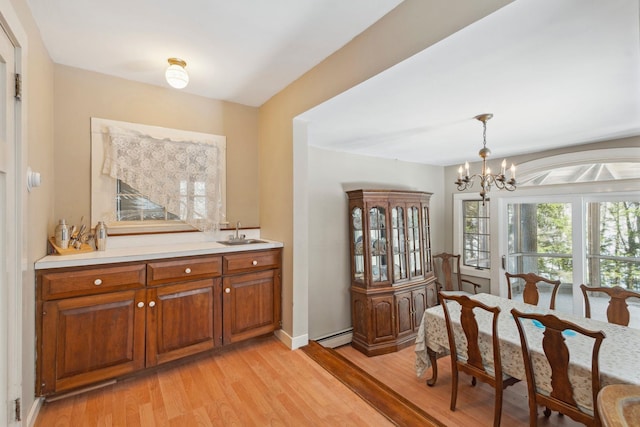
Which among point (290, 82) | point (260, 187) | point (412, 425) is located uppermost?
point (290, 82)

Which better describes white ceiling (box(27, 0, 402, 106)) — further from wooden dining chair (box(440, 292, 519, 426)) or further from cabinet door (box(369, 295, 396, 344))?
cabinet door (box(369, 295, 396, 344))

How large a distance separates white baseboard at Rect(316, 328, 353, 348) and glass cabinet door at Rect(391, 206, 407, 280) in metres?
1.04

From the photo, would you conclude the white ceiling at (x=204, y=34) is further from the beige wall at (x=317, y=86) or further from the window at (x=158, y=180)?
the window at (x=158, y=180)

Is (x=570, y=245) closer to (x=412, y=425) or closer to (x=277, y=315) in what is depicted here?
(x=412, y=425)

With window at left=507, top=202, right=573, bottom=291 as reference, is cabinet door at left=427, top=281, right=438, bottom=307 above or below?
below

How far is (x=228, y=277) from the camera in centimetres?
239

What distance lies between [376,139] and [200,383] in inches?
118

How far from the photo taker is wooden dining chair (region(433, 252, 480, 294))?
4688mm

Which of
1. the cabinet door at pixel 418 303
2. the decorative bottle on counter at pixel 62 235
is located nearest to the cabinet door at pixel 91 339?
the decorative bottle on counter at pixel 62 235

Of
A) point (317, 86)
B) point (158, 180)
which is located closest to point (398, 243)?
point (317, 86)

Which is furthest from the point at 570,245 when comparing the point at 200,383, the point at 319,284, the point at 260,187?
the point at 200,383

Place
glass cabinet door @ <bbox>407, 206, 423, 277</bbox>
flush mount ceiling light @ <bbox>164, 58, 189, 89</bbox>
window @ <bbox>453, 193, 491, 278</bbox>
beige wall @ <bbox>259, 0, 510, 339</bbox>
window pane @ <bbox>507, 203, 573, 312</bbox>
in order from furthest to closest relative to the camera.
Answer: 1. window @ <bbox>453, 193, 491, 278</bbox>
2. glass cabinet door @ <bbox>407, 206, 423, 277</bbox>
3. window pane @ <bbox>507, 203, 573, 312</bbox>
4. flush mount ceiling light @ <bbox>164, 58, 189, 89</bbox>
5. beige wall @ <bbox>259, 0, 510, 339</bbox>

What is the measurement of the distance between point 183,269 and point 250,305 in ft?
2.18

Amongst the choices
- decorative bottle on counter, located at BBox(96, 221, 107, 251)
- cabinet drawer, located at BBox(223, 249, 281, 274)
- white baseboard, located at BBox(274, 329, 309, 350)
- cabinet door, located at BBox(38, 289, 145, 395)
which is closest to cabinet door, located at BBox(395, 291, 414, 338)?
A: white baseboard, located at BBox(274, 329, 309, 350)
